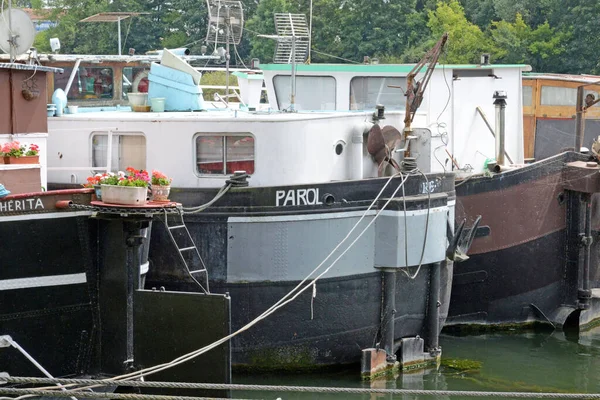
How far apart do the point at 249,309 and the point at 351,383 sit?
1.69 metres

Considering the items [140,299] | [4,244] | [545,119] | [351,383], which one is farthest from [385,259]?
[545,119]

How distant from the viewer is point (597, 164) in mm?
19484

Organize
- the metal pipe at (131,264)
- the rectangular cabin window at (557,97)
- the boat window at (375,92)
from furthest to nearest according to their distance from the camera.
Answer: the rectangular cabin window at (557,97) < the boat window at (375,92) < the metal pipe at (131,264)

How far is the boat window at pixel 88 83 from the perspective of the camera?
61.3 feet

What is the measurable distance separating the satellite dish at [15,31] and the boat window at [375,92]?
24.2 feet

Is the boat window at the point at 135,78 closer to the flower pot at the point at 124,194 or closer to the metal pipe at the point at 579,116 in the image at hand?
the flower pot at the point at 124,194

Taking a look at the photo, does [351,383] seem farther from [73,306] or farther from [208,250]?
[73,306]

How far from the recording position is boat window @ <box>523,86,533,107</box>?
76.9 feet

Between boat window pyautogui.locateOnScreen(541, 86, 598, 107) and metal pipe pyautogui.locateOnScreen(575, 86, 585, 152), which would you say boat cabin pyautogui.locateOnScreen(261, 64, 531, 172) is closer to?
metal pipe pyautogui.locateOnScreen(575, 86, 585, 152)

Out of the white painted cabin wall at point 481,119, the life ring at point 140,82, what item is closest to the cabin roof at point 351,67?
the white painted cabin wall at point 481,119

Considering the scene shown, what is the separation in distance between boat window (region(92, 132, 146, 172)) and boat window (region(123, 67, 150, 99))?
395cm

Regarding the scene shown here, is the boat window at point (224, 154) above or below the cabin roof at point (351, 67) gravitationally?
below

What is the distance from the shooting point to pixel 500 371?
16.9m

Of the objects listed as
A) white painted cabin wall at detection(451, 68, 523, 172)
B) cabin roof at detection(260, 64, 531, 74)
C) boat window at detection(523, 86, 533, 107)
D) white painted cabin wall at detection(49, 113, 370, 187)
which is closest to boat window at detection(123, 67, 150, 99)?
cabin roof at detection(260, 64, 531, 74)
